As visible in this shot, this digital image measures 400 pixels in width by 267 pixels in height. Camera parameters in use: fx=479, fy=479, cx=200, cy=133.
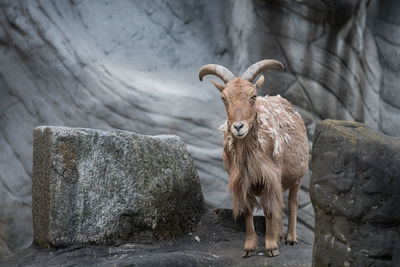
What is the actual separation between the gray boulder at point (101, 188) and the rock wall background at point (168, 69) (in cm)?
289

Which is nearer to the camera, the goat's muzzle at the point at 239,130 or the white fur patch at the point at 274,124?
the goat's muzzle at the point at 239,130

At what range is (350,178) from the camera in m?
3.08

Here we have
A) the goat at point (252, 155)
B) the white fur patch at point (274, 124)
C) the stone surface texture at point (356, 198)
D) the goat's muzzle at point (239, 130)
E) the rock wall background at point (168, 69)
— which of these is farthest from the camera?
the rock wall background at point (168, 69)

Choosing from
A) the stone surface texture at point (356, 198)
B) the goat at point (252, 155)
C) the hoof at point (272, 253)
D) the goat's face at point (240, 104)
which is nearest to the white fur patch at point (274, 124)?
the goat at point (252, 155)

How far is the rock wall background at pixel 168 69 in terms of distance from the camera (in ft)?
26.5

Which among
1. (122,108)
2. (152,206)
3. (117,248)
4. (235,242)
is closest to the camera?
(117,248)

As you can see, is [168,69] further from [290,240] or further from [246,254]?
[246,254]

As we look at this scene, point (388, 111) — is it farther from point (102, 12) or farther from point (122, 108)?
point (102, 12)

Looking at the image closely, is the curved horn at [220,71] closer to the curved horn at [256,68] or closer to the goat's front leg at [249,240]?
the curved horn at [256,68]

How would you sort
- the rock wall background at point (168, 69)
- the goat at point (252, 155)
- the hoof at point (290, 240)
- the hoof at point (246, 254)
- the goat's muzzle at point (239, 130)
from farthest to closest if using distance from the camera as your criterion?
the rock wall background at point (168, 69) < the hoof at point (290, 240) < the hoof at point (246, 254) < the goat at point (252, 155) < the goat's muzzle at point (239, 130)

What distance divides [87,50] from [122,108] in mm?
1249

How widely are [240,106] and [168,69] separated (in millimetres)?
4585

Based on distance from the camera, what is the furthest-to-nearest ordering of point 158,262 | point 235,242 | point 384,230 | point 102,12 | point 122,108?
point 102,12 → point 122,108 → point 235,242 → point 158,262 → point 384,230

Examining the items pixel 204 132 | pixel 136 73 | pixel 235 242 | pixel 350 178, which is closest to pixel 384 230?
pixel 350 178
